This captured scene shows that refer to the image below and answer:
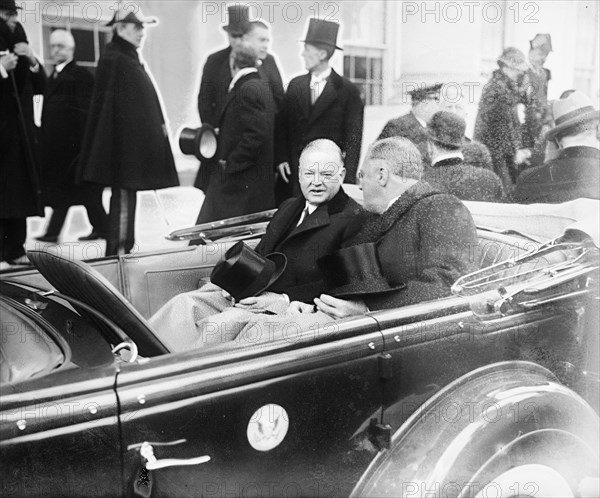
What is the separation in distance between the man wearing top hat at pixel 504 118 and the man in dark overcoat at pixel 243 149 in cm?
76

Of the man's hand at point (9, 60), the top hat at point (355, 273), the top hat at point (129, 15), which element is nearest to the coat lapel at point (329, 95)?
the top hat at point (355, 273)

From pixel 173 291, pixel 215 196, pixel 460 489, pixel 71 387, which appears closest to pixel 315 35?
pixel 215 196

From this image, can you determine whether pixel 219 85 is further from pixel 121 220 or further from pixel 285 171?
pixel 121 220

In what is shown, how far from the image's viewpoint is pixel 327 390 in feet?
6.26

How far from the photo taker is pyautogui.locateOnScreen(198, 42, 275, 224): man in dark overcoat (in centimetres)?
236

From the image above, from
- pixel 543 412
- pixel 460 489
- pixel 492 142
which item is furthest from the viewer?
pixel 492 142

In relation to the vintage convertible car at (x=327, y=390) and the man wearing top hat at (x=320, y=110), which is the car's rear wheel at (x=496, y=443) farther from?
the man wearing top hat at (x=320, y=110)

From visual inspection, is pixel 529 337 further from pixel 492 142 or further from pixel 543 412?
pixel 492 142

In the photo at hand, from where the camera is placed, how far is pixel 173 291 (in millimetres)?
2818

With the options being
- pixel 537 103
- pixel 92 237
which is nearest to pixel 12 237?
pixel 92 237

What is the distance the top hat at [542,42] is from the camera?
7.74 ft

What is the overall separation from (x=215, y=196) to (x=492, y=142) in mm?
1022

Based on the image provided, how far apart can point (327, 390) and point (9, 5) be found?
154 centimetres

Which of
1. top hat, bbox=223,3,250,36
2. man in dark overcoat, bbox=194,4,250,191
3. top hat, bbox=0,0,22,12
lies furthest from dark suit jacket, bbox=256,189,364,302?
top hat, bbox=0,0,22,12
